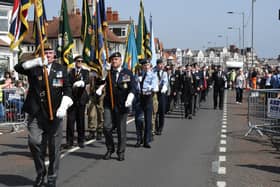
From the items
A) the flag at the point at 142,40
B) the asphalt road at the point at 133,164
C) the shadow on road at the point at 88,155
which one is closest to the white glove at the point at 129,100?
the asphalt road at the point at 133,164

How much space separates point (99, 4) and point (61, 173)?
12.5 ft

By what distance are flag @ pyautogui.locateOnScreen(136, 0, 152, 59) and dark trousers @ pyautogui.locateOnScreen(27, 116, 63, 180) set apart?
837 centimetres

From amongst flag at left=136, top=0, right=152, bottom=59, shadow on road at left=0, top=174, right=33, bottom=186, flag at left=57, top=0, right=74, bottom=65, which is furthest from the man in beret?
shadow on road at left=0, top=174, right=33, bottom=186

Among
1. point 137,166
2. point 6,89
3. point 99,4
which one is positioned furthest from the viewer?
point 6,89

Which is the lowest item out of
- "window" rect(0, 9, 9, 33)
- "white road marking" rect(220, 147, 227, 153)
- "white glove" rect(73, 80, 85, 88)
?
"white road marking" rect(220, 147, 227, 153)

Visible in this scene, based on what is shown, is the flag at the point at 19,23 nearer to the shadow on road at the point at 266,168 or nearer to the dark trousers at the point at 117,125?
Result: the dark trousers at the point at 117,125

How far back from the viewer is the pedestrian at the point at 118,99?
9.59 meters

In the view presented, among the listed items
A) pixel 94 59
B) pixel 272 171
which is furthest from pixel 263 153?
pixel 94 59

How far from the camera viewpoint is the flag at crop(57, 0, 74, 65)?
444 inches

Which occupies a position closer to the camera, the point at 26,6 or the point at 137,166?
the point at 26,6

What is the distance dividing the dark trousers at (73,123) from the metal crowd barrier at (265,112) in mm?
4771

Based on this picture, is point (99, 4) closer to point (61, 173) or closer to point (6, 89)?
point (61, 173)

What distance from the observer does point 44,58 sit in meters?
7.25

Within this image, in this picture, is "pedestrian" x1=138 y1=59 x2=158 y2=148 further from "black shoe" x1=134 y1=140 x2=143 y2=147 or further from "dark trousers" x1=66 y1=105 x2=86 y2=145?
Result: "dark trousers" x1=66 y1=105 x2=86 y2=145
